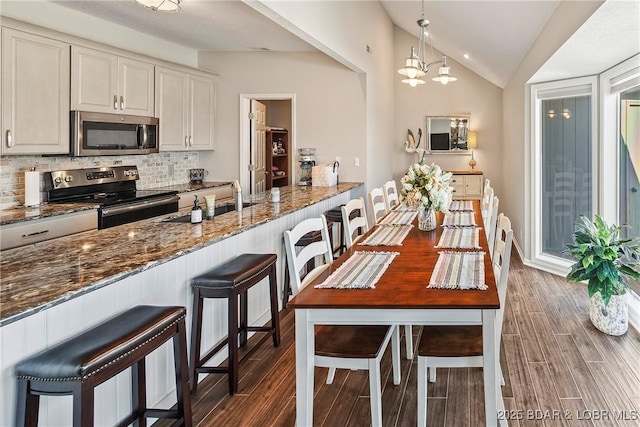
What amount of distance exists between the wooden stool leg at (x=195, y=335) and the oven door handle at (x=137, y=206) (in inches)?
77.9

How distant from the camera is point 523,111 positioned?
5.92m

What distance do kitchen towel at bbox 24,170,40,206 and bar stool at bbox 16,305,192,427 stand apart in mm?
2592

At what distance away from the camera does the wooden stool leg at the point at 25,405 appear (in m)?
1.57

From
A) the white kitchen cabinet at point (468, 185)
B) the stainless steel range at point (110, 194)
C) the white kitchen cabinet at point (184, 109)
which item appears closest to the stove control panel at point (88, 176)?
the stainless steel range at point (110, 194)

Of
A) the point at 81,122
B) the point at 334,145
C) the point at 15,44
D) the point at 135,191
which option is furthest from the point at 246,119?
the point at 15,44

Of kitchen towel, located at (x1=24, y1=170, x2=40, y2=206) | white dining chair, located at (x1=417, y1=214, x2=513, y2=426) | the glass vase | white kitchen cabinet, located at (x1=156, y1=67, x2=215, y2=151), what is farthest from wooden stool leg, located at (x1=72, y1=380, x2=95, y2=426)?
white kitchen cabinet, located at (x1=156, y1=67, x2=215, y2=151)

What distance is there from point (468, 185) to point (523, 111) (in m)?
2.76

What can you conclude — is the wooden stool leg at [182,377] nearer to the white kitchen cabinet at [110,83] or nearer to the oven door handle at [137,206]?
the oven door handle at [137,206]

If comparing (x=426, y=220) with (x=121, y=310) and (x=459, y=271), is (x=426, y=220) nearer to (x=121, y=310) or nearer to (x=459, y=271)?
(x=459, y=271)

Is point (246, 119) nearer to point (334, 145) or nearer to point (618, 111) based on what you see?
point (334, 145)

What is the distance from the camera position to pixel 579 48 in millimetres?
3613

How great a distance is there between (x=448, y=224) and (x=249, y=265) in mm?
1623

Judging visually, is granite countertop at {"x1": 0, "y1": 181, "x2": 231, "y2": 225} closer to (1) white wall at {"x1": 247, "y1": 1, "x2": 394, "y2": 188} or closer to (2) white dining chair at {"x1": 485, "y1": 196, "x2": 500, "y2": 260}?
(1) white wall at {"x1": 247, "y1": 1, "x2": 394, "y2": 188}

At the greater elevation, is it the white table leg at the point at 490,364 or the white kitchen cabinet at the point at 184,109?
the white kitchen cabinet at the point at 184,109
